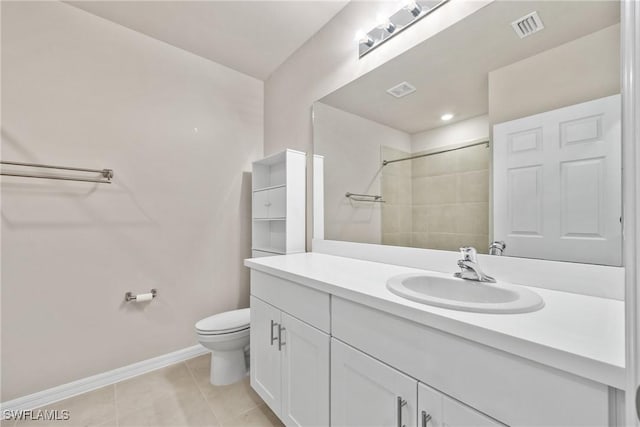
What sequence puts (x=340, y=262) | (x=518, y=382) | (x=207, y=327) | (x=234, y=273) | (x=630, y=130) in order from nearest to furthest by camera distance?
(x=630, y=130) < (x=518, y=382) < (x=340, y=262) < (x=207, y=327) < (x=234, y=273)

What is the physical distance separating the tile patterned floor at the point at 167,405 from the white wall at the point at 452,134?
1635 millimetres

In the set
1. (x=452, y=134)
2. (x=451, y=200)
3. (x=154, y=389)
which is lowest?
(x=154, y=389)

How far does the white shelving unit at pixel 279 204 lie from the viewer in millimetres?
1950

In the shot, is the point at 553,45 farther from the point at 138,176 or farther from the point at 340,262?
the point at 138,176

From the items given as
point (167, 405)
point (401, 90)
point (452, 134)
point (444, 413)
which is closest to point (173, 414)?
point (167, 405)

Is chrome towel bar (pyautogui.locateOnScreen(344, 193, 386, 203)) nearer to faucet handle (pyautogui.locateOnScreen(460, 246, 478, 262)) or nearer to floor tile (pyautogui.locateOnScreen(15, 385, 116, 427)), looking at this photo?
faucet handle (pyautogui.locateOnScreen(460, 246, 478, 262))

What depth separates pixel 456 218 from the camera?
1172 mm

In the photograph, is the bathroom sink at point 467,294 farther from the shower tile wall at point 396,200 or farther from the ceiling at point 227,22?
the ceiling at point 227,22

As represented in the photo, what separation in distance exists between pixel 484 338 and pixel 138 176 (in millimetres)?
2218

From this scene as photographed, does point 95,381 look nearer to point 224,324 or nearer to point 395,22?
point 224,324

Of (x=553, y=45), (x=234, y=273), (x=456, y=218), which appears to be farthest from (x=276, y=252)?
(x=553, y=45)

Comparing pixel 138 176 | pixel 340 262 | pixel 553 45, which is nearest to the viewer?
pixel 553 45

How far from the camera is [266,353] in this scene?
1.37m

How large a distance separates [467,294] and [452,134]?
0.71 m
